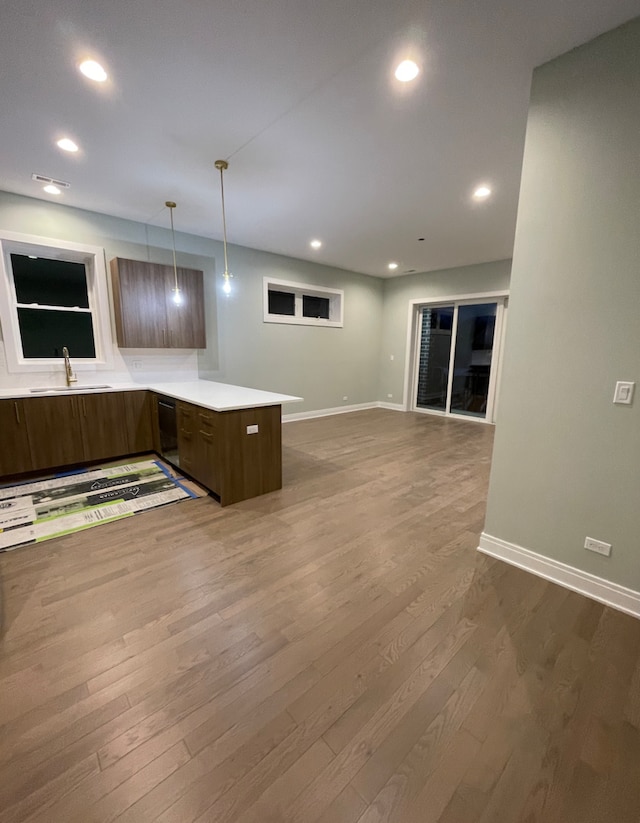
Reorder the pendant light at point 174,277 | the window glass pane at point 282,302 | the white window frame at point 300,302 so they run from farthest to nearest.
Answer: the window glass pane at point 282,302
the white window frame at point 300,302
the pendant light at point 174,277

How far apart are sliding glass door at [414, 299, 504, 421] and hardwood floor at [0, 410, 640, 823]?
4623 millimetres

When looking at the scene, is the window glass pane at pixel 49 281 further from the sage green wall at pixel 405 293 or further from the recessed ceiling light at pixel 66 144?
the sage green wall at pixel 405 293

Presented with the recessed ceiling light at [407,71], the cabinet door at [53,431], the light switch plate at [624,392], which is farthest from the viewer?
the cabinet door at [53,431]

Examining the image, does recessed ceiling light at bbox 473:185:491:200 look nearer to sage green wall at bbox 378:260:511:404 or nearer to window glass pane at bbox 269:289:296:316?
sage green wall at bbox 378:260:511:404

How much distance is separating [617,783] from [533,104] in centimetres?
305

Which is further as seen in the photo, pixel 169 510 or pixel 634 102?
pixel 169 510

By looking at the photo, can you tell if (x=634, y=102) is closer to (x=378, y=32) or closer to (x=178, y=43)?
(x=378, y=32)

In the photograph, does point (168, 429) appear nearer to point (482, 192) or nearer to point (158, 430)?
point (158, 430)

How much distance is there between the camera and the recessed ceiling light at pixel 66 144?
2535 mm

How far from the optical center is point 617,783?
1105 millimetres

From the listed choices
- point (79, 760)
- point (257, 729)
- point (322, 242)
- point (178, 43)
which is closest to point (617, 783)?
point (257, 729)

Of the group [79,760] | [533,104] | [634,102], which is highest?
[533,104]

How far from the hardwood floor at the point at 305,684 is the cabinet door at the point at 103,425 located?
163 centimetres

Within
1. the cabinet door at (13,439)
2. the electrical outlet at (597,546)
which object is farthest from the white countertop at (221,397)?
the electrical outlet at (597,546)
